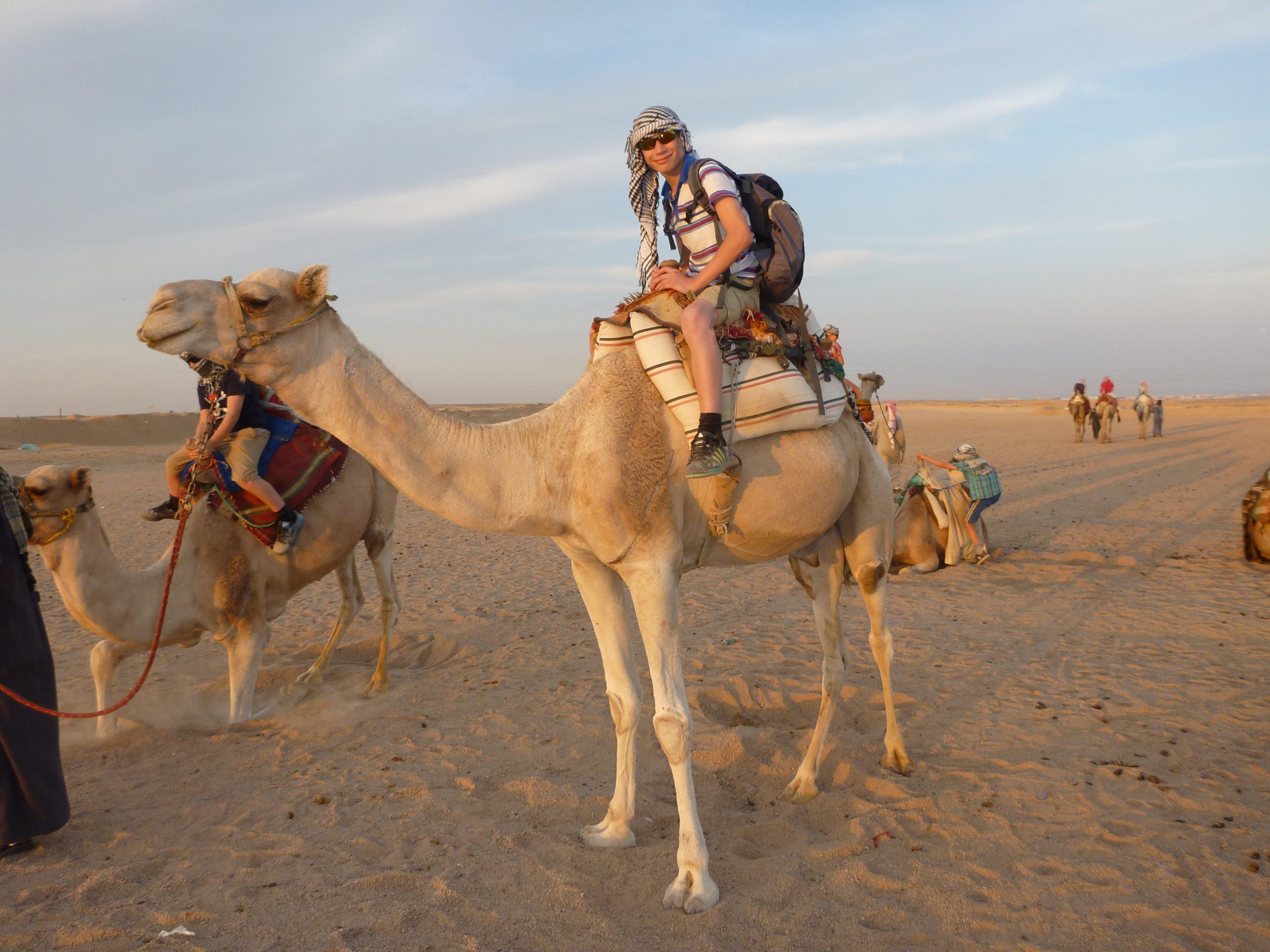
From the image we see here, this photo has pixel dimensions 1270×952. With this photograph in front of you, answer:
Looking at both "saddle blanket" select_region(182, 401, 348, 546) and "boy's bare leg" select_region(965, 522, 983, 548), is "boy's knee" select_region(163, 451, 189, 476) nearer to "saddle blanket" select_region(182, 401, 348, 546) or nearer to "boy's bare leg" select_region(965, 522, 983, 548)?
"saddle blanket" select_region(182, 401, 348, 546)

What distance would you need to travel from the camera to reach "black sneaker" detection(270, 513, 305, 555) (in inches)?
247

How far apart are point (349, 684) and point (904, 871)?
4918 millimetres

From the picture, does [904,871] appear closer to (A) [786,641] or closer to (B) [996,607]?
(A) [786,641]

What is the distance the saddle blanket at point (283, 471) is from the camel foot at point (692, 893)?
4194 millimetres

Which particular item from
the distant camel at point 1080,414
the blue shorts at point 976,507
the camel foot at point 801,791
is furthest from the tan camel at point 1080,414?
the camel foot at point 801,791

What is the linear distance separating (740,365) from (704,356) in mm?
362

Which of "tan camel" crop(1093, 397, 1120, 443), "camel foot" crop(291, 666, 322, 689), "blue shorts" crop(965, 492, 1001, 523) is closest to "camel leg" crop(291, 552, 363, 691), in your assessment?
"camel foot" crop(291, 666, 322, 689)

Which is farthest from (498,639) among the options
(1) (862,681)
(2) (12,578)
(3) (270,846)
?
(2) (12,578)

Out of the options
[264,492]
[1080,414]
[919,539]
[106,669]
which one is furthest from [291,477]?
[1080,414]

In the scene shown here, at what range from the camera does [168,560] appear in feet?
19.6

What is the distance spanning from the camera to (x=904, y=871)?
12.5 feet

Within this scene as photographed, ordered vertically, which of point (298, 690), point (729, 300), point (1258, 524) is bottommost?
point (298, 690)

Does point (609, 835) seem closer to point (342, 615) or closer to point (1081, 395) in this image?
point (342, 615)

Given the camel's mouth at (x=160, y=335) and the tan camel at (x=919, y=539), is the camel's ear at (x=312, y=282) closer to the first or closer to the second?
the camel's mouth at (x=160, y=335)
